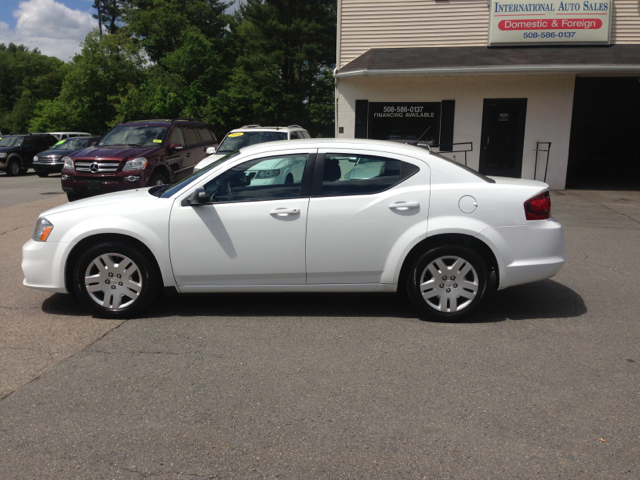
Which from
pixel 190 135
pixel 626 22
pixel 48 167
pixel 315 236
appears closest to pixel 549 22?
pixel 626 22

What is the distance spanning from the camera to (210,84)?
36219 mm

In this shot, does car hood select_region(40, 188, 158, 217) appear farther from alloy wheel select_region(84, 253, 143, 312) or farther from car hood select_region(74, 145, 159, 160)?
car hood select_region(74, 145, 159, 160)

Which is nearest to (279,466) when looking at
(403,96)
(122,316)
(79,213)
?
(122,316)

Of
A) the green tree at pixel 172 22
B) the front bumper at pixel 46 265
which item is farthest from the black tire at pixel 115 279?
the green tree at pixel 172 22

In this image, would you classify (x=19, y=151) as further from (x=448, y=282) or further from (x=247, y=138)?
(x=448, y=282)

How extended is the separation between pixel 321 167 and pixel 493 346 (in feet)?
7.01

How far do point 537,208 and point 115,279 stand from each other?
3.87 m

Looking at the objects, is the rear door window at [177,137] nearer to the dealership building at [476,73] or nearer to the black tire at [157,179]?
the black tire at [157,179]

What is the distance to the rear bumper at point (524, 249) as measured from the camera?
4.97 metres

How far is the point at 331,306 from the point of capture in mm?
5562

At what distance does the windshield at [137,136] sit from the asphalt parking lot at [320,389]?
7.50 m

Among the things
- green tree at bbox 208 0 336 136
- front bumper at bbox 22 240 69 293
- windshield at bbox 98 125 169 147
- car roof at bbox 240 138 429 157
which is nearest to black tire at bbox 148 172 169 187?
windshield at bbox 98 125 169 147

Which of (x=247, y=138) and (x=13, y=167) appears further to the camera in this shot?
(x=13, y=167)

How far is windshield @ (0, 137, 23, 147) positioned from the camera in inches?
919
